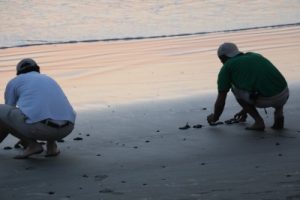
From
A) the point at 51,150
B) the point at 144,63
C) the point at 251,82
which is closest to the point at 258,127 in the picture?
the point at 251,82

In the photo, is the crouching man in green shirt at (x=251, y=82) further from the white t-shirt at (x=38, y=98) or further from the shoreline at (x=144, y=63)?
the shoreline at (x=144, y=63)

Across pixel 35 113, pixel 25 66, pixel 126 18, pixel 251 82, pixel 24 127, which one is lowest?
pixel 126 18

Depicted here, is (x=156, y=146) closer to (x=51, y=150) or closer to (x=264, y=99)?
(x=51, y=150)

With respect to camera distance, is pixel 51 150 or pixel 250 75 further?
pixel 250 75

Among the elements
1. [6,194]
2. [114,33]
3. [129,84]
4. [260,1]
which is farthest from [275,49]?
[260,1]

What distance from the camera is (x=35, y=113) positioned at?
6.75m

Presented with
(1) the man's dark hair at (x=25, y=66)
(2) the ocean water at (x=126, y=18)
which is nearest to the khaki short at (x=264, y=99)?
(1) the man's dark hair at (x=25, y=66)

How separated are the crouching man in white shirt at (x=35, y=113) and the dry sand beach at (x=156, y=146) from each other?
20 centimetres

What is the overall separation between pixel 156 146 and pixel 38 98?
1239 millimetres

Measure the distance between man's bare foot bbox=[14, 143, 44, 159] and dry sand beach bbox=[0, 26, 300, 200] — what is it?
0.18 ft

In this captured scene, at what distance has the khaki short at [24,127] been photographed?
675 cm

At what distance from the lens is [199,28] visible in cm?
2345

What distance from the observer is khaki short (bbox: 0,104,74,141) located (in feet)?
22.2

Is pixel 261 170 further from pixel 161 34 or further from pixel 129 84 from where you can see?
pixel 161 34
